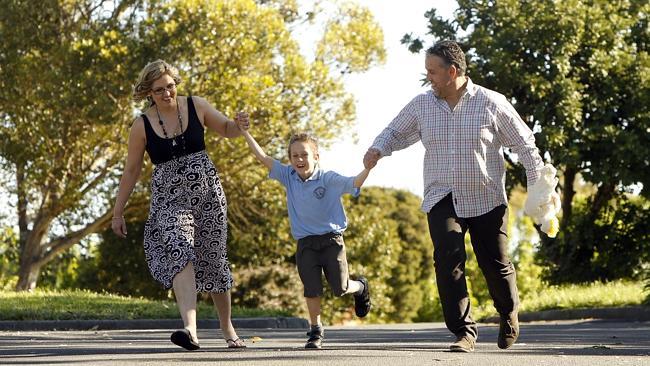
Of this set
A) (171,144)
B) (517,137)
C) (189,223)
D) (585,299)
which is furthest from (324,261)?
(585,299)

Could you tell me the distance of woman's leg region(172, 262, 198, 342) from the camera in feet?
28.5

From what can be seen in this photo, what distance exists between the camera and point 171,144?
29.6 feet

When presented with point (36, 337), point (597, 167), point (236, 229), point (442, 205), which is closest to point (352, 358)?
point (442, 205)

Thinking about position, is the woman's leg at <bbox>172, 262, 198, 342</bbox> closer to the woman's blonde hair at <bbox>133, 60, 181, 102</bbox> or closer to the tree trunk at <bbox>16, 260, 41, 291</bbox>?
the woman's blonde hair at <bbox>133, 60, 181, 102</bbox>

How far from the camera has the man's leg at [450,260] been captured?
8641 millimetres

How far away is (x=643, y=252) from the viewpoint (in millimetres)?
25438

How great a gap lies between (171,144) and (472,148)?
1957 mm

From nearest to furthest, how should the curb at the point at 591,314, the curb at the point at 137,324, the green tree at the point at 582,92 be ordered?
the curb at the point at 137,324 < the curb at the point at 591,314 < the green tree at the point at 582,92

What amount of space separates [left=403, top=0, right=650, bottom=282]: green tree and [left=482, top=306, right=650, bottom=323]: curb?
15.7 ft

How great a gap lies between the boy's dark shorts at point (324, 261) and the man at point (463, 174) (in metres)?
1.04

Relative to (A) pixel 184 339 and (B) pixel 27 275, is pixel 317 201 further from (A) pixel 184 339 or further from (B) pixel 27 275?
(B) pixel 27 275

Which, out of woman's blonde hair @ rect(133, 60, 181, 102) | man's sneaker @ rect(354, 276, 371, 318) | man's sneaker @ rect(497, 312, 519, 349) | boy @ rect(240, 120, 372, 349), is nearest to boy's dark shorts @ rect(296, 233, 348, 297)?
boy @ rect(240, 120, 372, 349)

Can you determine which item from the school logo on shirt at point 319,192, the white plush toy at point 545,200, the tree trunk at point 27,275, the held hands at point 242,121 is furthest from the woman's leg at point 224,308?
the tree trunk at point 27,275

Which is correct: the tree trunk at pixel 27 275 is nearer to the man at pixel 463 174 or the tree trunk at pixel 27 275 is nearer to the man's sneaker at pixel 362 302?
the man's sneaker at pixel 362 302
